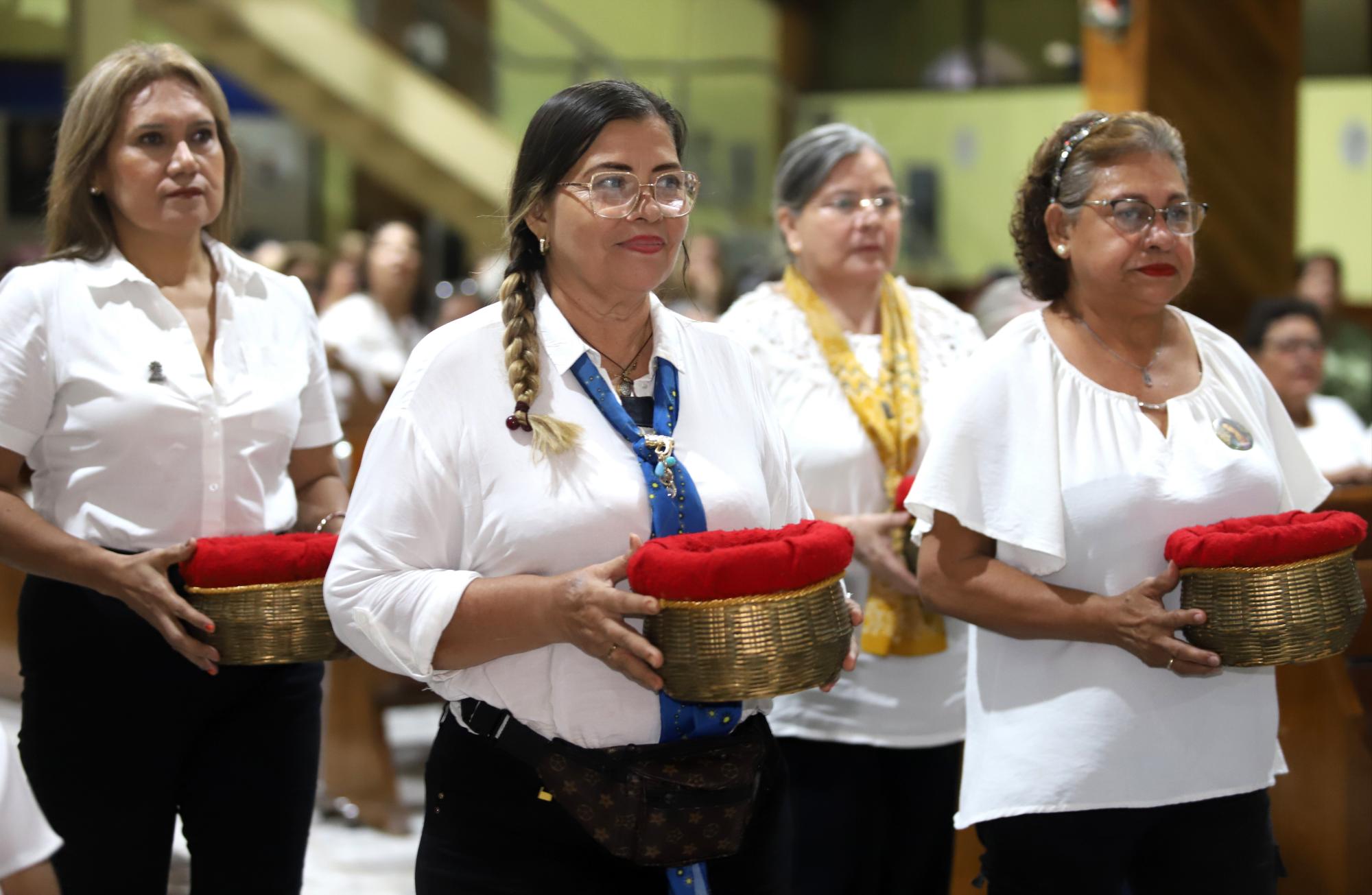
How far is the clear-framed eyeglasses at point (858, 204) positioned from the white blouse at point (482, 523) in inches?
58.5

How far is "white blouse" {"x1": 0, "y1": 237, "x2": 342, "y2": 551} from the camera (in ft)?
8.49

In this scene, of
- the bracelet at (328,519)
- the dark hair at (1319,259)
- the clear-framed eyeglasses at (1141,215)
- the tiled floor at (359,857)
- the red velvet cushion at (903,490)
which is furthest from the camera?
the dark hair at (1319,259)

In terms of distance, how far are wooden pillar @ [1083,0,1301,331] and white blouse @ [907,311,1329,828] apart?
5.33 metres

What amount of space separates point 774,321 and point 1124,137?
3.70 feet

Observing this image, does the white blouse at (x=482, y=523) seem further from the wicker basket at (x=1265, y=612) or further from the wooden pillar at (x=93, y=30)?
the wooden pillar at (x=93, y=30)

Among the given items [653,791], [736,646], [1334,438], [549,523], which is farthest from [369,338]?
[736,646]

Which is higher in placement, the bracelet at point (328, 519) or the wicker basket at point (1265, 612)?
the bracelet at point (328, 519)

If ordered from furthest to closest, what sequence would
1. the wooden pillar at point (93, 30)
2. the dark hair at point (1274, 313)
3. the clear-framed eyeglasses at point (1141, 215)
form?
the wooden pillar at point (93, 30) → the dark hair at point (1274, 313) → the clear-framed eyeglasses at point (1141, 215)

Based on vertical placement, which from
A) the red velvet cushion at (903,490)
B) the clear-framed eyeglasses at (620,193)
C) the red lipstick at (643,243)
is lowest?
the red velvet cushion at (903,490)

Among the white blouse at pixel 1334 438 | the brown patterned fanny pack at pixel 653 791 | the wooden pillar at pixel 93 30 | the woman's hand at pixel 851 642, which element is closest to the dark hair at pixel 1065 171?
the woman's hand at pixel 851 642

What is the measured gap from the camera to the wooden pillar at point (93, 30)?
35.2 ft

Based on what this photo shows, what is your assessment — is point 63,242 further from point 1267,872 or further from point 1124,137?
point 1267,872

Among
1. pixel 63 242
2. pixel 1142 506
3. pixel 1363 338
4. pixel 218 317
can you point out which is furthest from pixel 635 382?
pixel 1363 338

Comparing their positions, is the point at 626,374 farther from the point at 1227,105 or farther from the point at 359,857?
the point at 1227,105
